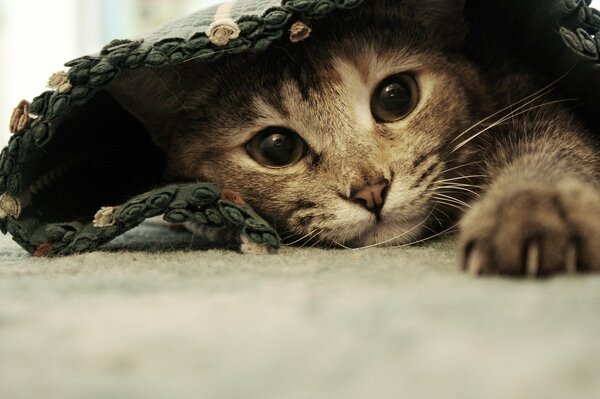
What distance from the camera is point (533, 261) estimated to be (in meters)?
0.54

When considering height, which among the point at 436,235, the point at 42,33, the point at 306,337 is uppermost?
the point at 42,33

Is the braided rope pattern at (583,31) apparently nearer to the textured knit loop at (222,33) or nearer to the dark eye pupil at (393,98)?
the dark eye pupil at (393,98)

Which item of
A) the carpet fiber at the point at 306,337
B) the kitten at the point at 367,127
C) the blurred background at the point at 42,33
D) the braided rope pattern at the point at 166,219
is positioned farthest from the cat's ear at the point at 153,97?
the blurred background at the point at 42,33

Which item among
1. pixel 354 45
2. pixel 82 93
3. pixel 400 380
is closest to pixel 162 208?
pixel 82 93

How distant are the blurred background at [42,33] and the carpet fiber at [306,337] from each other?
251cm

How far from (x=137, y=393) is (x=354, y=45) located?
0.83m

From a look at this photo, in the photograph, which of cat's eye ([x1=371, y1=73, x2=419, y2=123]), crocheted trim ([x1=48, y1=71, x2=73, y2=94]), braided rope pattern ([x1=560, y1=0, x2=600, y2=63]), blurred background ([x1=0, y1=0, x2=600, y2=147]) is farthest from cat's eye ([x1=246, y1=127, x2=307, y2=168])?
blurred background ([x1=0, y1=0, x2=600, y2=147])

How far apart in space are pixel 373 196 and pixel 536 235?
38cm

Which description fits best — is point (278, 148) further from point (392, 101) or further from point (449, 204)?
point (449, 204)

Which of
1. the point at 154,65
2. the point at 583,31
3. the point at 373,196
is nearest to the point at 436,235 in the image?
the point at 373,196

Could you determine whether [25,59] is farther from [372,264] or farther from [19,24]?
[372,264]

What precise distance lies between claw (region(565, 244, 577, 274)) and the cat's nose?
1.29ft

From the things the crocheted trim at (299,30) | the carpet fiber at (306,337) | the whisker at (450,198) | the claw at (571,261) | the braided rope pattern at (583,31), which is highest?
the braided rope pattern at (583,31)

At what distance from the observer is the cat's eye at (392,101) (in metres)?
1.03
